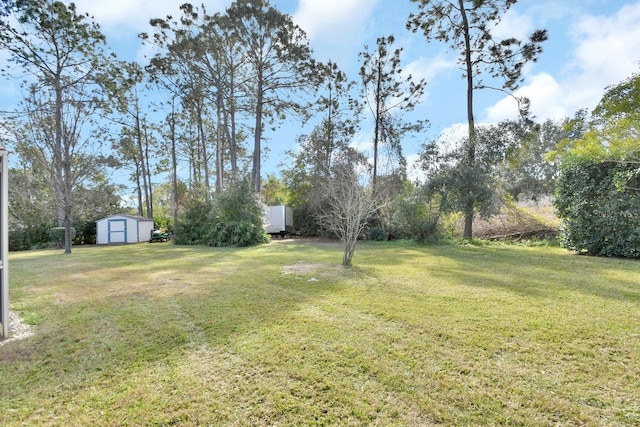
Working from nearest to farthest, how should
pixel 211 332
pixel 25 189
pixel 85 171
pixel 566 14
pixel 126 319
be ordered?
pixel 211 332 → pixel 126 319 → pixel 566 14 → pixel 85 171 → pixel 25 189

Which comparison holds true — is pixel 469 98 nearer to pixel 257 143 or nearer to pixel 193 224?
pixel 257 143

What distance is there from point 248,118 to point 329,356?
61.0 feet

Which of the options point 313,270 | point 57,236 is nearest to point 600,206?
point 313,270

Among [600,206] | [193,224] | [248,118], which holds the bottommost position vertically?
[193,224]

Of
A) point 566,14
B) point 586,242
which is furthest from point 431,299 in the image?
point 566,14

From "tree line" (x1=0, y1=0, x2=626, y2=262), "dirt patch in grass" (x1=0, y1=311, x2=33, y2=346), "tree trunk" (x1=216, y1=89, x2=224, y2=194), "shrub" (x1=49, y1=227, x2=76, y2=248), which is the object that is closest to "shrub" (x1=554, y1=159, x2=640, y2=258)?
"tree line" (x1=0, y1=0, x2=626, y2=262)

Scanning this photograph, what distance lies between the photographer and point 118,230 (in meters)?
18.0

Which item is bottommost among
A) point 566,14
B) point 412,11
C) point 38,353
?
point 38,353

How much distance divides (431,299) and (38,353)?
4.07 m

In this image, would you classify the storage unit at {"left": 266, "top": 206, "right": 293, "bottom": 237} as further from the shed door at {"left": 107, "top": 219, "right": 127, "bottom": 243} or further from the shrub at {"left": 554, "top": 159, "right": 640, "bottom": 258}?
the shrub at {"left": 554, "top": 159, "right": 640, "bottom": 258}

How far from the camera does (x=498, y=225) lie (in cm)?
1298

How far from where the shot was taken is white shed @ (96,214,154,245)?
17.9 m

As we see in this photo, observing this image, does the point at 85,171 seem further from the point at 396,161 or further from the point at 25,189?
the point at 396,161

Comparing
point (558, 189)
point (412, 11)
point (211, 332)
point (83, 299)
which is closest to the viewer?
point (211, 332)
